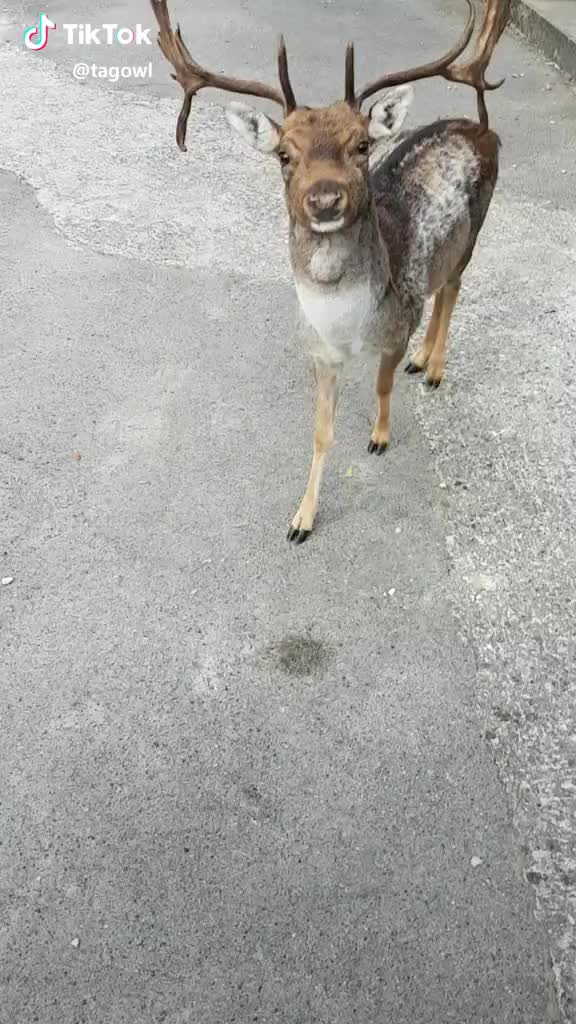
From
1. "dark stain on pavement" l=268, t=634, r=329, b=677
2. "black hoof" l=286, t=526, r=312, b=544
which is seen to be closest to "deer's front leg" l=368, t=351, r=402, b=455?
"black hoof" l=286, t=526, r=312, b=544

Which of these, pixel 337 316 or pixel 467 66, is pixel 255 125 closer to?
pixel 337 316

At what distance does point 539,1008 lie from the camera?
2312 mm

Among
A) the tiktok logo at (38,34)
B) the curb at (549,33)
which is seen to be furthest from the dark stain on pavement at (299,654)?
the tiktok logo at (38,34)

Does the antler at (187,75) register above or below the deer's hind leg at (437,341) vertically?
above

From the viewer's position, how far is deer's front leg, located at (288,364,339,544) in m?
3.67

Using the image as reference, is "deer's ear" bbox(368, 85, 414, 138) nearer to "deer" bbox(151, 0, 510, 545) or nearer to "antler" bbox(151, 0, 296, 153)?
"deer" bbox(151, 0, 510, 545)

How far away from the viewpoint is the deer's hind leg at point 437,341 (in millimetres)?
4352

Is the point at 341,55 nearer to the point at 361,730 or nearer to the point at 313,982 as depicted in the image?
the point at 361,730

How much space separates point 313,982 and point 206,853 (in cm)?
51

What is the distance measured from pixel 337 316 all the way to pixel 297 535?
0.98 meters

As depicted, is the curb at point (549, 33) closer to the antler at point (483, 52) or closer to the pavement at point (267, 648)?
the pavement at point (267, 648)

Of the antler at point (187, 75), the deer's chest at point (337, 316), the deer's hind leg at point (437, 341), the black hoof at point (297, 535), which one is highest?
the antler at point (187, 75)

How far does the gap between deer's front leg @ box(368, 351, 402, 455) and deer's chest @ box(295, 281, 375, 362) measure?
0.98 feet

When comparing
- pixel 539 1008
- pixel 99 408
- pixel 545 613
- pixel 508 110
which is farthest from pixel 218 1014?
pixel 508 110
